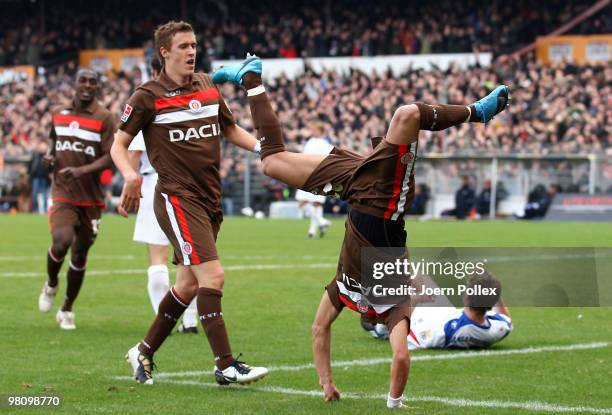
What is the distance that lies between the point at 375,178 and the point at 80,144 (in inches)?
208

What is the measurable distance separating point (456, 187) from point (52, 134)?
26.3 metres

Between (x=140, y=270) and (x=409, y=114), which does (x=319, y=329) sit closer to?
(x=409, y=114)

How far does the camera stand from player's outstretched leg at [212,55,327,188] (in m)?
7.55

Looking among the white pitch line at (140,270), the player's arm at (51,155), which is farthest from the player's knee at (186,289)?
the white pitch line at (140,270)

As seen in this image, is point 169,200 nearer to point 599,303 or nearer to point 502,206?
point 599,303

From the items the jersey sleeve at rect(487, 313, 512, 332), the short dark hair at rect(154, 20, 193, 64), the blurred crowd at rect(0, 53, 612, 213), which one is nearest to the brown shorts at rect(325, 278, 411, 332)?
the short dark hair at rect(154, 20, 193, 64)

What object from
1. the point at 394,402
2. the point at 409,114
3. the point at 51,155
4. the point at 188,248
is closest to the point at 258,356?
the point at 188,248

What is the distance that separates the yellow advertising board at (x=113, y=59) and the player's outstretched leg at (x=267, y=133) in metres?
46.9

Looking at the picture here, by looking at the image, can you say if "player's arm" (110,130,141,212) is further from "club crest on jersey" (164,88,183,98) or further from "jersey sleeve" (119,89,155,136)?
"club crest on jersey" (164,88,183,98)

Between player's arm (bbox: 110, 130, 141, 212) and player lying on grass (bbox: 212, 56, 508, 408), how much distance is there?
0.93 metres

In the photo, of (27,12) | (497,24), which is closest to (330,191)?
(497,24)

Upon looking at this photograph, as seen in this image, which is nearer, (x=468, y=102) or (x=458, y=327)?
(x=458, y=327)

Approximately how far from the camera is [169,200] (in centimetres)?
829

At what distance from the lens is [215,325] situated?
26.5ft
